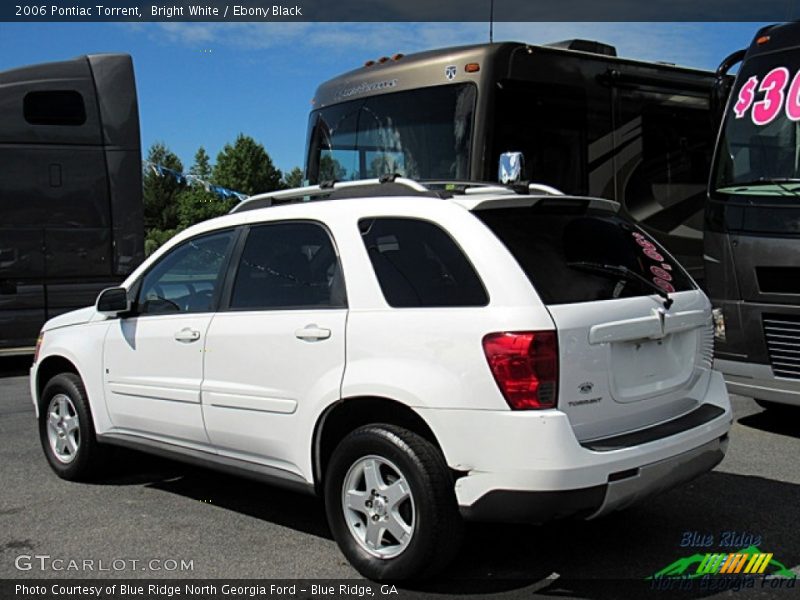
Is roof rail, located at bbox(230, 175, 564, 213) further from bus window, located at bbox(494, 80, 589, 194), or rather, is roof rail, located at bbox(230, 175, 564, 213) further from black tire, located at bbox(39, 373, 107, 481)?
bus window, located at bbox(494, 80, 589, 194)

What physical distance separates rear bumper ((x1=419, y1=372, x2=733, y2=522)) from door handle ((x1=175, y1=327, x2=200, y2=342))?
1613mm

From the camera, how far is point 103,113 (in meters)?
10.4

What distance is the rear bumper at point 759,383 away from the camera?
20.0 ft

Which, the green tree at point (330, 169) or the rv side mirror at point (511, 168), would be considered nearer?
the rv side mirror at point (511, 168)

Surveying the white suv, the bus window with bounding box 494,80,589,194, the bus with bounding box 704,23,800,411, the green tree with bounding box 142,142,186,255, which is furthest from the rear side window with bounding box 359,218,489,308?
the green tree with bounding box 142,142,186,255

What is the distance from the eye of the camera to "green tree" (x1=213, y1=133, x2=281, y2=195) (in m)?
77.4

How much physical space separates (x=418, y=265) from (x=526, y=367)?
76cm

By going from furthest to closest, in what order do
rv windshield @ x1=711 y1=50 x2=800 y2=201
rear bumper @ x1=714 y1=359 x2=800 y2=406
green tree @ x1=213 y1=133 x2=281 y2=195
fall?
1. green tree @ x1=213 y1=133 x2=281 y2=195
2. rv windshield @ x1=711 y1=50 x2=800 y2=201
3. rear bumper @ x1=714 y1=359 x2=800 y2=406

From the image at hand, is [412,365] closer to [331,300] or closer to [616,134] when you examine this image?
[331,300]

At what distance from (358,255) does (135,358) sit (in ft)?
5.81

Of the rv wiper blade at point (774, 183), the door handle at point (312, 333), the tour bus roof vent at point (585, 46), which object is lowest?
the door handle at point (312, 333)

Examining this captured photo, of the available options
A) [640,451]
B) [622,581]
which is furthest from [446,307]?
[622,581]

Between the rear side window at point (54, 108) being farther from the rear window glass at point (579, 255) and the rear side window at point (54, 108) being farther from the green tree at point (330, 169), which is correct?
the rear window glass at point (579, 255)

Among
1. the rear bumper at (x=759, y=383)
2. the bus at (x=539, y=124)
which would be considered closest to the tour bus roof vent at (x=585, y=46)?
the bus at (x=539, y=124)
